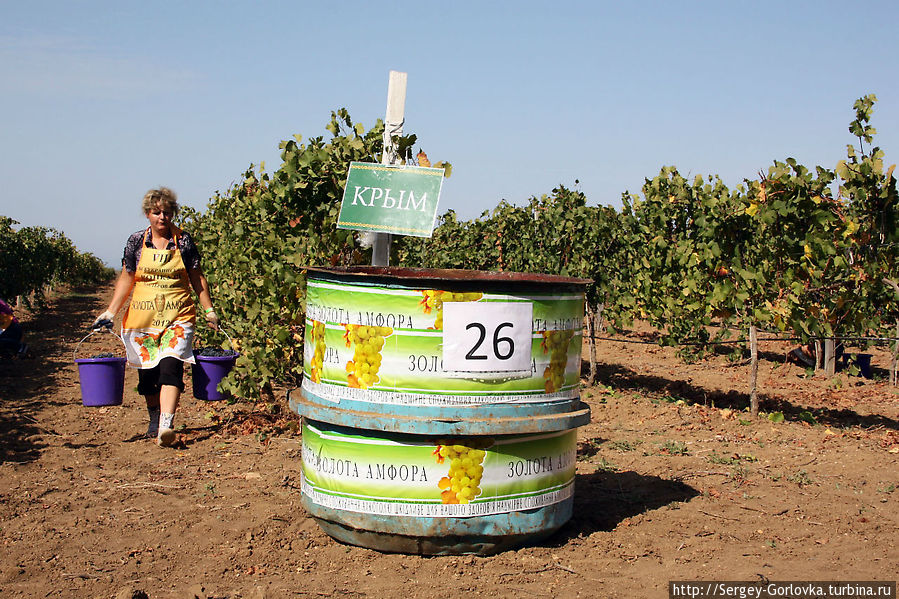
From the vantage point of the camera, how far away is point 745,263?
28.5 feet

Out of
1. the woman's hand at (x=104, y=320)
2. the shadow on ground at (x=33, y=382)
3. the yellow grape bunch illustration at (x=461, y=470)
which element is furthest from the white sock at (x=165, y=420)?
the yellow grape bunch illustration at (x=461, y=470)

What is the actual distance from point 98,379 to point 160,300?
1642mm

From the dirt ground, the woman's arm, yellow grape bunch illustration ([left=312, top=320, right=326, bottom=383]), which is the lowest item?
the dirt ground

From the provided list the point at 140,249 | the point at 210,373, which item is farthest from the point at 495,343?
the point at 210,373

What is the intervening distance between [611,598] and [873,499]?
2.51 metres

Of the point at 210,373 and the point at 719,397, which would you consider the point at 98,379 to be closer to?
the point at 210,373

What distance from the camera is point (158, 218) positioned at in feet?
18.6

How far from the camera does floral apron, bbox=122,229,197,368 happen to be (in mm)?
5691

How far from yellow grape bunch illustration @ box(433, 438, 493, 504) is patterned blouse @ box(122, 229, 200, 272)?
3.05 metres

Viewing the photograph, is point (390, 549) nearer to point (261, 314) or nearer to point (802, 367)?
point (261, 314)

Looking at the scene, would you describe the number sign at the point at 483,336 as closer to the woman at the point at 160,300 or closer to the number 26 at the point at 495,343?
the number 26 at the point at 495,343

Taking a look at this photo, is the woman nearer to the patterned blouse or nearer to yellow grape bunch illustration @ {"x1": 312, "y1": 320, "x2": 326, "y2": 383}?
the patterned blouse

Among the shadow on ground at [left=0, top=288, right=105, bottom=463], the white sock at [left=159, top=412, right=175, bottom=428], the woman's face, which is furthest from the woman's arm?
the shadow on ground at [left=0, top=288, right=105, bottom=463]


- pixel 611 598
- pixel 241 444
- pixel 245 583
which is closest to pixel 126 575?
pixel 245 583
